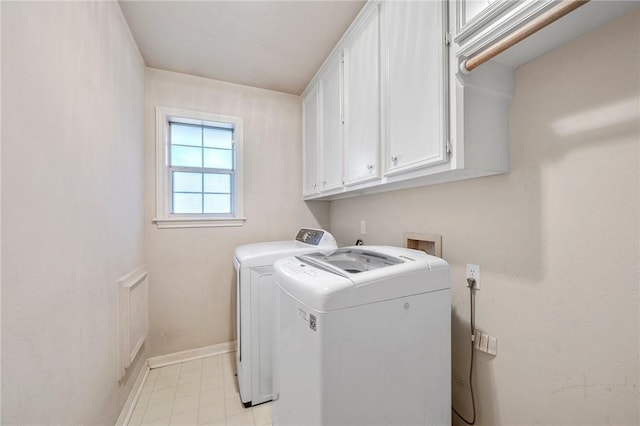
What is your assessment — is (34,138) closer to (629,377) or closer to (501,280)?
(501,280)

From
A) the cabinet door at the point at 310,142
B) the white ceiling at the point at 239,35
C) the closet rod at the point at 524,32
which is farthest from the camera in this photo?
the cabinet door at the point at 310,142

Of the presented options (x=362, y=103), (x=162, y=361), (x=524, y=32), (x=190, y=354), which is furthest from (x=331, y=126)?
(x=162, y=361)

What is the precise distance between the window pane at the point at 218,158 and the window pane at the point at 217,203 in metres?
0.30

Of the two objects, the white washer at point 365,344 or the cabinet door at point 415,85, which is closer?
the white washer at point 365,344

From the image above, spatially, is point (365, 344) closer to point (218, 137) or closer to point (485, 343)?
point (485, 343)

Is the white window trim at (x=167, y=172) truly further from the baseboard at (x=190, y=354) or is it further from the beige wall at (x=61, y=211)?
the baseboard at (x=190, y=354)

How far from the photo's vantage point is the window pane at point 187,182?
2.42 meters

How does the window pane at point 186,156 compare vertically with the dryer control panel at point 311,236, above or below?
above

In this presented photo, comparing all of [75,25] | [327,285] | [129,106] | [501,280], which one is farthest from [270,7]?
A: [501,280]

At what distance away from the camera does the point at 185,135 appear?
2.46 metres

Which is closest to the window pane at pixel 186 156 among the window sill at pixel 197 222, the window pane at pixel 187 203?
the window pane at pixel 187 203

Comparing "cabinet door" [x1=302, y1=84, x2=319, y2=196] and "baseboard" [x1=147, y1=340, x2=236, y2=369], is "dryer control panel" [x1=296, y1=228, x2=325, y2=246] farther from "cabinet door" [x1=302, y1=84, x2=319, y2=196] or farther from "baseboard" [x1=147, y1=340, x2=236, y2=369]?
"baseboard" [x1=147, y1=340, x2=236, y2=369]

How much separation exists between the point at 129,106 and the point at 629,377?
2.88m

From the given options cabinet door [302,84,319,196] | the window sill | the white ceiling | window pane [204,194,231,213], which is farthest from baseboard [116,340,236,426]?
the white ceiling
